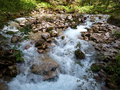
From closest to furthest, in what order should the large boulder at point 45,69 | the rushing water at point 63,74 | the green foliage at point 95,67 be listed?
the rushing water at point 63,74
the large boulder at point 45,69
the green foliage at point 95,67

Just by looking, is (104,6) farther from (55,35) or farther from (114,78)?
(114,78)

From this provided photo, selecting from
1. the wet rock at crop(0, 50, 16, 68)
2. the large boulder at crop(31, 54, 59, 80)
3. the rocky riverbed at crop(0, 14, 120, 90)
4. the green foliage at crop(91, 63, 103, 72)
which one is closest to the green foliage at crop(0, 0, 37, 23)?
the rocky riverbed at crop(0, 14, 120, 90)

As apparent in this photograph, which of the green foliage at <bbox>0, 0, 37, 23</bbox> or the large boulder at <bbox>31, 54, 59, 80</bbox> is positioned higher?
the green foliage at <bbox>0, 0, 37, 23</bbox>

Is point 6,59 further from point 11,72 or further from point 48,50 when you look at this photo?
point 48,50

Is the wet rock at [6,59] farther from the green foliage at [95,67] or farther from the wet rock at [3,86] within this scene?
the green foliage at [95,67]

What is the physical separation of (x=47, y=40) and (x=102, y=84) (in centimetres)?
469

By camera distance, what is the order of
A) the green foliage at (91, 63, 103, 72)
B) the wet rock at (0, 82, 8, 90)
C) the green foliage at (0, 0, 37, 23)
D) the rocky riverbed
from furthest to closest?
the green foliage at (91, 63, 103, 72), the rocky riverbed, the green foliage at (0, 0, 37, 23), the wet rock at (0, 82, 8, 90)

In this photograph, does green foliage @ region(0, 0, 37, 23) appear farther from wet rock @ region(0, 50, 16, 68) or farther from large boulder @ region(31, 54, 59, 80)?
large boulder @ region(31, 54, 59, 80)

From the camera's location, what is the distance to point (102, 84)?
3.96 meters

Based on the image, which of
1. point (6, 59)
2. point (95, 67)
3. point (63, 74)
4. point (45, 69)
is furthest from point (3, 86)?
point (95, 67)

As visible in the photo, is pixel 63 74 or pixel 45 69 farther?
pixel 63 74

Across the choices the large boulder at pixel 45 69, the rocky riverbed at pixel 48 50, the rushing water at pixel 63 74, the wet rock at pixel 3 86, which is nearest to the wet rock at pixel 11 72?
the rocky riverbed at pixel 48 50

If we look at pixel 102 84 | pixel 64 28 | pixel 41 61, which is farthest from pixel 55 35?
pixel 102 84

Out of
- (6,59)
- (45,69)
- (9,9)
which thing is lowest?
(45,69)
